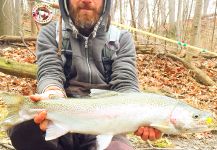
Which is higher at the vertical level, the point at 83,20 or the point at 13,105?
the point at 83,20

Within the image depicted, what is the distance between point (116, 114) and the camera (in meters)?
2.84

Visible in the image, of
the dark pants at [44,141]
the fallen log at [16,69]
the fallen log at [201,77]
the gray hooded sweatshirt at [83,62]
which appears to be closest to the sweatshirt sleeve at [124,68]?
the gray hooded sweatshirt at [83,62]

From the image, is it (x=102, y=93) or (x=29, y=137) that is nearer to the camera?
(x=102, y=93)

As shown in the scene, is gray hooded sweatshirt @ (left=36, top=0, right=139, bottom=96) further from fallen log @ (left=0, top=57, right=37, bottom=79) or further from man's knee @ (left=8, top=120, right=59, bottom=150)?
fallen log @ (left=0, top=57, right=37, bottom=79)

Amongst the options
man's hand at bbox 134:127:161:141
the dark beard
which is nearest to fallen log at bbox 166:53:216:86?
the dark beard

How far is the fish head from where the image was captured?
9.04 ft

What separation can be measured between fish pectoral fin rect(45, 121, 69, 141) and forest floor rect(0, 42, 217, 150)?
2.23 metres

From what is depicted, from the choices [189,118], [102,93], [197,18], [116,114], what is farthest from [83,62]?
[197,18]

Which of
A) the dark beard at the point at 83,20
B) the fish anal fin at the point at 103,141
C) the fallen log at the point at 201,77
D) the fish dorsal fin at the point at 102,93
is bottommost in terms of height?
the fallen log at the point at 201,77

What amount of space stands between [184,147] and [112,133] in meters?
3.10

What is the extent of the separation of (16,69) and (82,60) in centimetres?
354

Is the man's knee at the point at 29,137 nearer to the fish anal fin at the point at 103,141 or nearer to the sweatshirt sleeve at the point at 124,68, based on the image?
the fish anal fin at the point at 103,141

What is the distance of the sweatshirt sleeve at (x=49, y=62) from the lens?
3.58 m

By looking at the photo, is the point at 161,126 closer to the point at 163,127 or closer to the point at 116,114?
the point at 163,127
